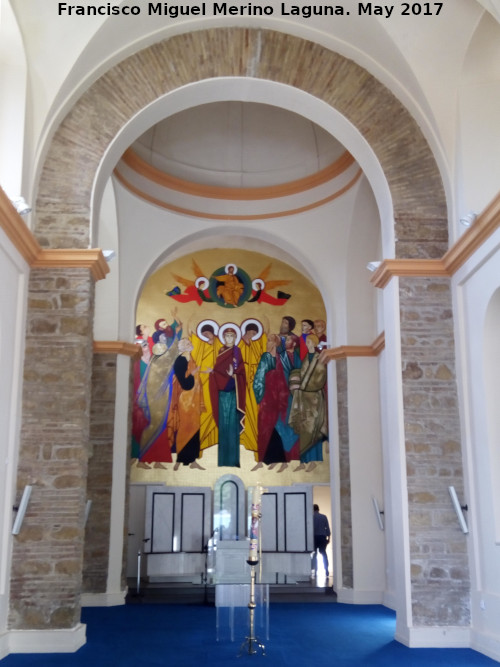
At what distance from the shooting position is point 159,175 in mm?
13305

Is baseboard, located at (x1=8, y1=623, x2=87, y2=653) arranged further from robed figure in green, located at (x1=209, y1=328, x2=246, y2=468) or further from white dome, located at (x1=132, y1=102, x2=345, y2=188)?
white dome, located at (x1=132, y1=102, x2=345, y2=188)

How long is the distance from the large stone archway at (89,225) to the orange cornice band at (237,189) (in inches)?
145

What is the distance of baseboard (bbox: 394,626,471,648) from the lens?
7.60 m

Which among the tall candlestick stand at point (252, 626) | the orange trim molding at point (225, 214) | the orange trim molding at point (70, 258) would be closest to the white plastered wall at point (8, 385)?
the orange trim molding at point (70, 258)

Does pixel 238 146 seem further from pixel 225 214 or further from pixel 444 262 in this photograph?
pixel 444 262

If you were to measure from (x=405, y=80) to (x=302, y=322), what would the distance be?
7.93m

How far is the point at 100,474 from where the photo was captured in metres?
12.0

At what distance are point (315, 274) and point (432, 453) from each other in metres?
5.81

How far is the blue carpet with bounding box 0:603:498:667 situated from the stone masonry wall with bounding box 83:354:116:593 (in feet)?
2.89

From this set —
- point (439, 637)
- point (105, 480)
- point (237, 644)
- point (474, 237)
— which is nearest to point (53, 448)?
point (237, 644)

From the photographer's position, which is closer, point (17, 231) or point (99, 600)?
point (17, 231)

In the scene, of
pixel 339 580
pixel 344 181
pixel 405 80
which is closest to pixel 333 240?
pixel 344 181

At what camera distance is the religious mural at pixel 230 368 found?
15375 mm

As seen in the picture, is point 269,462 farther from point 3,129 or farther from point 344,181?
point 3,129
